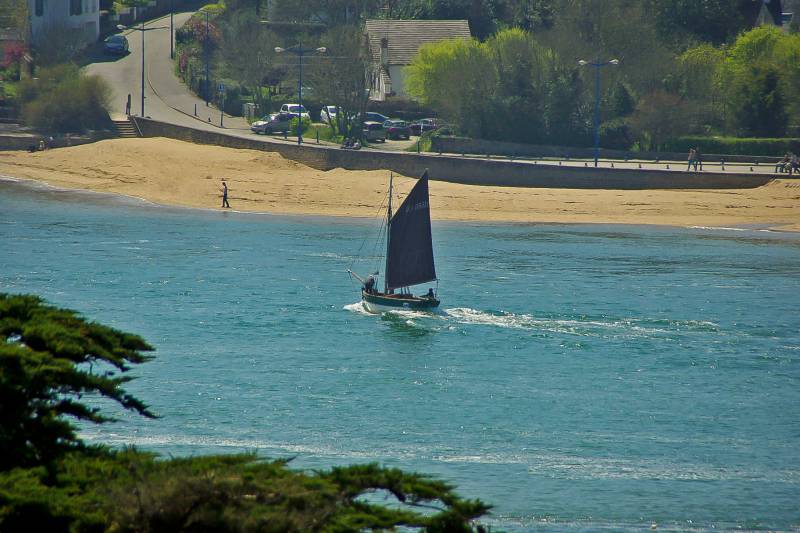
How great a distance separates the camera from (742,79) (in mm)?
75125

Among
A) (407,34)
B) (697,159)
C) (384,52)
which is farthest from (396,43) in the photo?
(697,159)

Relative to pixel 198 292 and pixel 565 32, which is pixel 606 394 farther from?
pixel 565 32

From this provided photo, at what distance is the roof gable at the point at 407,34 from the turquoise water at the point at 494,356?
3079cm

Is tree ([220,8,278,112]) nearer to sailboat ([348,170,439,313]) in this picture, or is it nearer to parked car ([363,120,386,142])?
parked car ([363,120,386,142])

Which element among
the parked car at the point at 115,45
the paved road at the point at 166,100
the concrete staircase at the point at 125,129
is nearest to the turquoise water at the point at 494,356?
the paved road at the point at 166,100

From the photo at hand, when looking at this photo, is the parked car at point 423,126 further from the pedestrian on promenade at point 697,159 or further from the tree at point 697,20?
the tree at point 697,20

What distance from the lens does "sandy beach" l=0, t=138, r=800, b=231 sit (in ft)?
205

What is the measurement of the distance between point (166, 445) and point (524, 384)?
1072 cm

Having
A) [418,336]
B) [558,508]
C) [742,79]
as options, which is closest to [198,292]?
[418,336]

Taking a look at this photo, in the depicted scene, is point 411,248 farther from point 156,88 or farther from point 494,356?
point 156,88

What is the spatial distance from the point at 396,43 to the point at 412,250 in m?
47.8

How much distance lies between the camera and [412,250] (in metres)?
43.7

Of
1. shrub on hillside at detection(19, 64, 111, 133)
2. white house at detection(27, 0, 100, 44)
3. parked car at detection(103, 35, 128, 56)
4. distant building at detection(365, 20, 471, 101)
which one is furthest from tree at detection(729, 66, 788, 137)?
white house at detection(27, 0, 100, 44)

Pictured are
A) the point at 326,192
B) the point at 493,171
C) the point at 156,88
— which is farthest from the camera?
the point at 156,88
